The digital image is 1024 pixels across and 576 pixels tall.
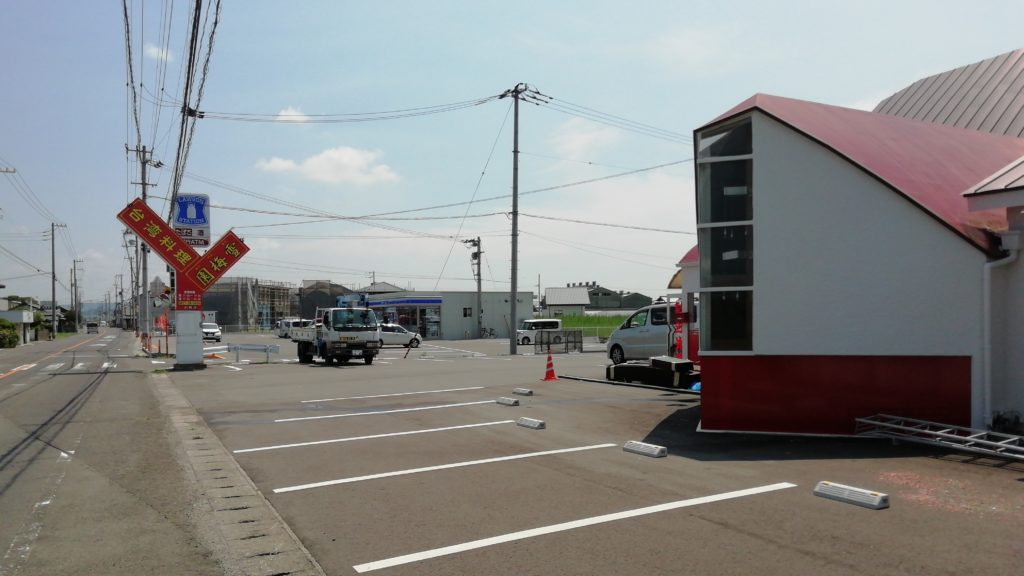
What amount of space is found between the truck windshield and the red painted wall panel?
18.7 m

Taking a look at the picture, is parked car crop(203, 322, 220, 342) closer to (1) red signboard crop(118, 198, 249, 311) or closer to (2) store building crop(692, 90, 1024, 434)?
(1) red signboard crop(118, 198, 249, 311)

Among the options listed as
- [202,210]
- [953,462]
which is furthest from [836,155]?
[202,210]

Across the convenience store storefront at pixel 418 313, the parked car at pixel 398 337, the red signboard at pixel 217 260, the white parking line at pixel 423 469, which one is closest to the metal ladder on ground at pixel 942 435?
the white parking line at pixel 423 469

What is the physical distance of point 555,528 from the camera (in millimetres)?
5309

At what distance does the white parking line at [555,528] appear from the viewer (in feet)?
15.3

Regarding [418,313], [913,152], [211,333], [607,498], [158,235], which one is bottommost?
[211,333]

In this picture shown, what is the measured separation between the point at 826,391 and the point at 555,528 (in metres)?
5.39

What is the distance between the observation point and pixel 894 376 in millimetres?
8680

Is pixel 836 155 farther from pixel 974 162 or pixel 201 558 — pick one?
pixel 201 558

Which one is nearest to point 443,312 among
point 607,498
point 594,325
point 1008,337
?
point 594,325

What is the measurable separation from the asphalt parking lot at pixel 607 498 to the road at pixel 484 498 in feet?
0.08

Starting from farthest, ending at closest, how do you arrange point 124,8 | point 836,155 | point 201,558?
point 124,8, point 836,155, point 201,558

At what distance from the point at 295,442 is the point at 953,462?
805cm

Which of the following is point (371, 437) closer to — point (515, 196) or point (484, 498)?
point (484, 498)
